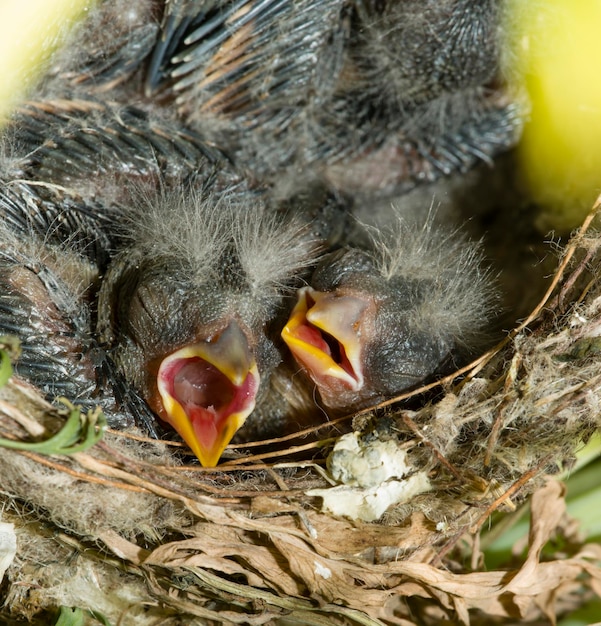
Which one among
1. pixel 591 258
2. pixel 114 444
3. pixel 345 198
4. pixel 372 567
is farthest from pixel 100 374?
pixel 591 258

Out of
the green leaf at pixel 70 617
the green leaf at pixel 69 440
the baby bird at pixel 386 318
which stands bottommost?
the green leaf at pixel 70 617

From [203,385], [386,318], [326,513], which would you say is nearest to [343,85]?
Result: [386,318]

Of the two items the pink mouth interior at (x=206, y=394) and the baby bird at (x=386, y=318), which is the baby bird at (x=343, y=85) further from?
the pink mouth interior at (x=206, y=394)

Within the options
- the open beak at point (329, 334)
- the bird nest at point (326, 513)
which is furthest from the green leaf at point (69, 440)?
the open beak at point (329, 334)

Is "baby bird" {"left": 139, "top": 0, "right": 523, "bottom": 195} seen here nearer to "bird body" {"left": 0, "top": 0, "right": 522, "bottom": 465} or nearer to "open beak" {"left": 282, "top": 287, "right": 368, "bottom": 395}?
"bird body" {"left": 0, "top": 0, "right": 522, "bottom": 465}

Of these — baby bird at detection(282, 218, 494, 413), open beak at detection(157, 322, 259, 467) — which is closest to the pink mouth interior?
open beak at detection(157, 322, 259, 467)

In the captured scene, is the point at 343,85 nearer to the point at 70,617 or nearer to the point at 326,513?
the point at 326,513

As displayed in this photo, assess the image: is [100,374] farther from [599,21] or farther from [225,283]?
[599,21]
